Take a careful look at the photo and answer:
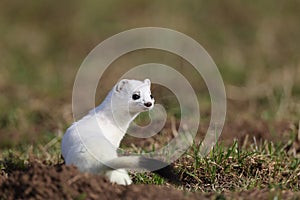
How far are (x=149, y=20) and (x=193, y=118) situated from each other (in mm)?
6542

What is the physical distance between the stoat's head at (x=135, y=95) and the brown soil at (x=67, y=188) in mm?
581

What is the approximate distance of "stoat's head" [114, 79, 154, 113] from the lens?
405 centimetres

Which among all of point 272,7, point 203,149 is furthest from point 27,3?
point 203,149

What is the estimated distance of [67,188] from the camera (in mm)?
3576

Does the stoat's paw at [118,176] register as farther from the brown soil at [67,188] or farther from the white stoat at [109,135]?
the brown soil at [67,188]

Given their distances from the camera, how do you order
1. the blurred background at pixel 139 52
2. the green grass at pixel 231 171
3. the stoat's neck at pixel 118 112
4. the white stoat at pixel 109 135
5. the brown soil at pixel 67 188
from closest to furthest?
the brown soil at pixel 67 188
the white stoat at pixel 109 135
the stoat's neck at pixel 118 112
the green grass at pixel 231 171
the blurred background at pixel 139 52

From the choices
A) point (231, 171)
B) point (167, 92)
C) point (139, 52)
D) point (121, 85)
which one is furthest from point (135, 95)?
point (139, 52)

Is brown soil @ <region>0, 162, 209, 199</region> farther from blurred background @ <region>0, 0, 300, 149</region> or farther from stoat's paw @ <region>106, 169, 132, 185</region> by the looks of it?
blurred background @ <region>0, 0, 300, 149</region>

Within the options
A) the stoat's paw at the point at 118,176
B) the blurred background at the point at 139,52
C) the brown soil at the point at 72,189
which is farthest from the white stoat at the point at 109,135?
the blurred background at the point at 139,52

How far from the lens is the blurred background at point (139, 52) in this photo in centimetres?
824

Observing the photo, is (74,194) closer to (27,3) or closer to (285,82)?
(285,82)

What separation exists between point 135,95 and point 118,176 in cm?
54

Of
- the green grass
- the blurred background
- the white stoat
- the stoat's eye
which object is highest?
the blurred background

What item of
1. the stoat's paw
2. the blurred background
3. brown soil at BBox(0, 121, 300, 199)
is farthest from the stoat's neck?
the blurred background
